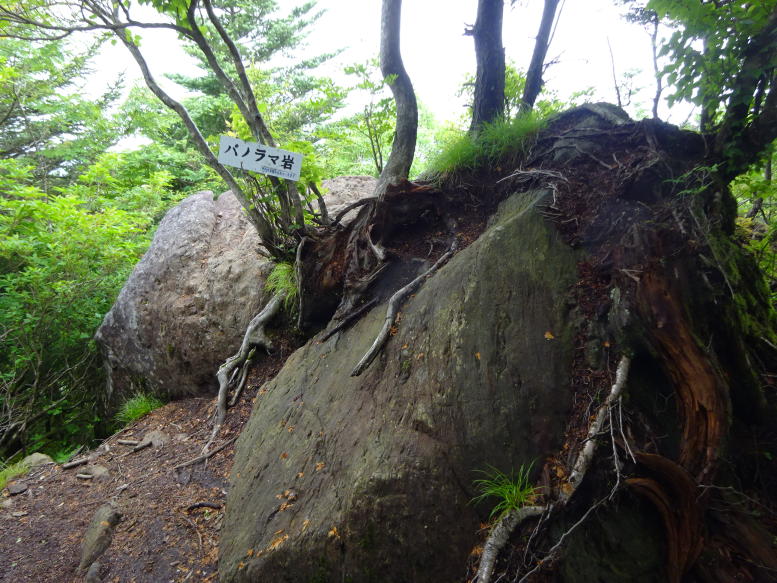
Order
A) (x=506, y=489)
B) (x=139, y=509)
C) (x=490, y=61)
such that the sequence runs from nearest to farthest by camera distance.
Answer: (x=506, y=489)
(x=139, y=509)
(x=490, y=61)

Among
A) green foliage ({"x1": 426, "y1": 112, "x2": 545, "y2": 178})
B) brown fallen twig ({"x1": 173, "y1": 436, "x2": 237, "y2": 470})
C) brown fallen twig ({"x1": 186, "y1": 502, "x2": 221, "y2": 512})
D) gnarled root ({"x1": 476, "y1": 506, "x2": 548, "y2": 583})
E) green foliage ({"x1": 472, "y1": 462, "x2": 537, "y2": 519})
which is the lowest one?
brown fallen twig ({"x1": 186, "y1": 502, "x2": 221, "y2": 512})

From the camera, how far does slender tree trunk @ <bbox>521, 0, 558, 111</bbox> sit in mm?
4445

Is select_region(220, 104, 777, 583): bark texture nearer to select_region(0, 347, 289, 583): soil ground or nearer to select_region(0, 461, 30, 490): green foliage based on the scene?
select_region(0, 347, 289, 583): soil ground

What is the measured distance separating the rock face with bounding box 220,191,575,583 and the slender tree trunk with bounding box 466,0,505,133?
1510mm

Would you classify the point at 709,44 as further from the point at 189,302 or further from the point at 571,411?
the point at 189,302

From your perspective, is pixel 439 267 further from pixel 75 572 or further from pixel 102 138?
pixel 102 138

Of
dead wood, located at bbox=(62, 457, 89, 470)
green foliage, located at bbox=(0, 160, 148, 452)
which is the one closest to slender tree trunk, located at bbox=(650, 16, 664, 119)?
dead wood, located at bbox=(62, 457, 89, 470)

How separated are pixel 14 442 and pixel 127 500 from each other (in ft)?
14.7

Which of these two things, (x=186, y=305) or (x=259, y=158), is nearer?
(x=259, y=158)

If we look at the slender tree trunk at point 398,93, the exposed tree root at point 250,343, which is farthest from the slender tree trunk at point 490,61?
the exposed tree root at point 250,343

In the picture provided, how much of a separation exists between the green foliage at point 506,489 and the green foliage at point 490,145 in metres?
2.59

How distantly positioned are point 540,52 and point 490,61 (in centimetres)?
77

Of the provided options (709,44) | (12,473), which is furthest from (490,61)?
(12,473)

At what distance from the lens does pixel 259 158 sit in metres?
3.74
